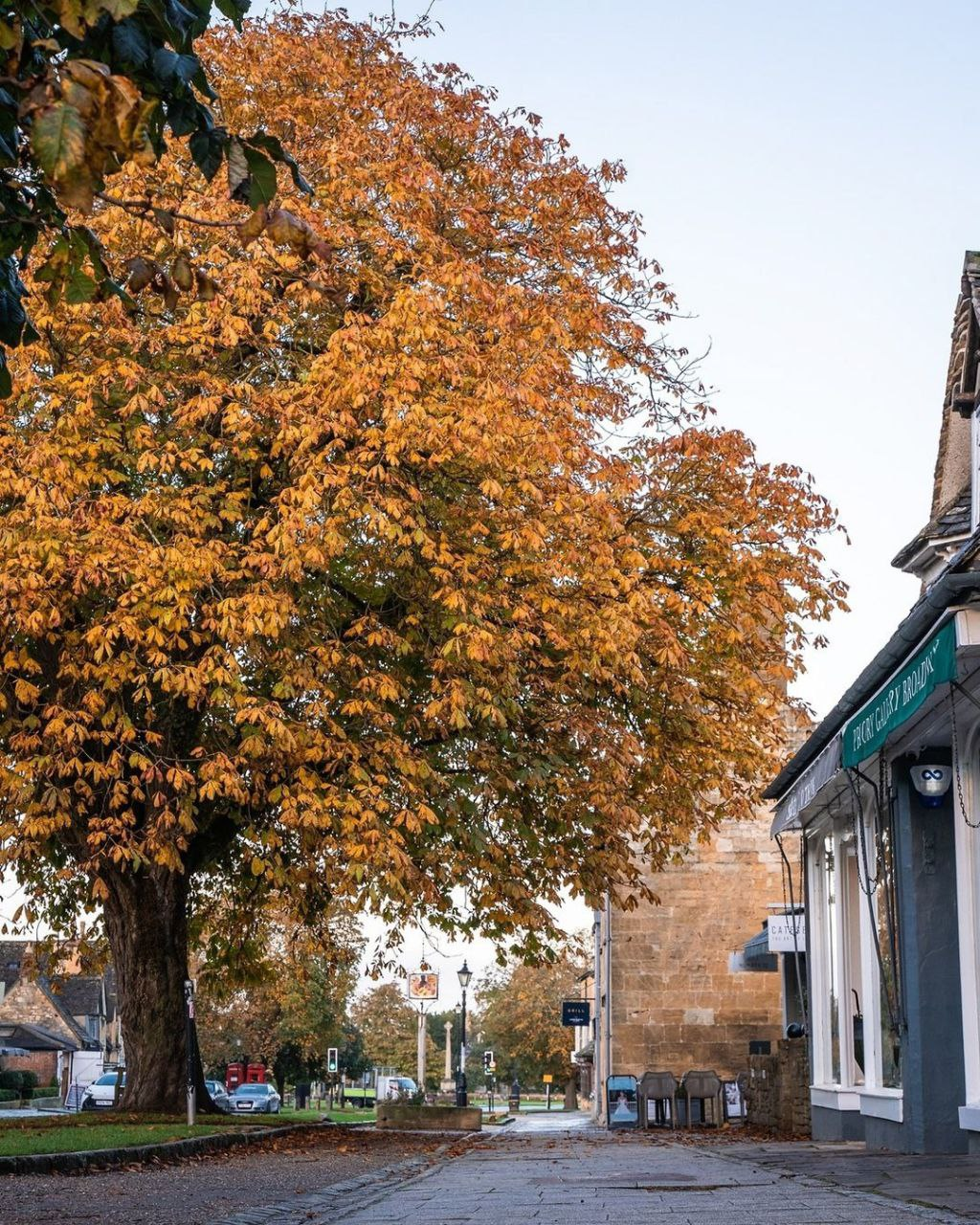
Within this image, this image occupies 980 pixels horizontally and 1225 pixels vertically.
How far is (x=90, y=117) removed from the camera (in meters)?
3.39

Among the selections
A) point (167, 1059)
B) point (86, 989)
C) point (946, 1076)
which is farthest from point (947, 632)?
point (86, 989)

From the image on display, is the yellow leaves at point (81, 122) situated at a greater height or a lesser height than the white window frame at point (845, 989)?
greater

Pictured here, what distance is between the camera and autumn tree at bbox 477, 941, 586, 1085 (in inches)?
3466

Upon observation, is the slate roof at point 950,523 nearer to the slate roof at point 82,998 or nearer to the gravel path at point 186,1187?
the gravel path at point 186,1187

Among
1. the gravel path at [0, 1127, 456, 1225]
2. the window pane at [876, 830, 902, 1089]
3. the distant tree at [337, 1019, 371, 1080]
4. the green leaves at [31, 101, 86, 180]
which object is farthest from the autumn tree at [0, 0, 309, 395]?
the distant tree at [337, 1019, 371, 1080]

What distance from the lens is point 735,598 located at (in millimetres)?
19703

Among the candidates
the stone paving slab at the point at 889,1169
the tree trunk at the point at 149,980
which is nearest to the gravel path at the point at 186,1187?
the tree trunk at the point at 149,980

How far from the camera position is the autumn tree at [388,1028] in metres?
94.9

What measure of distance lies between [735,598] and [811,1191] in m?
10.6

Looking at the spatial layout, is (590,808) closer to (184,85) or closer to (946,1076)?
(946,1076)

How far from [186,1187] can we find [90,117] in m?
10.4

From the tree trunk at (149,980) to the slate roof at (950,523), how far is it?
34.1 feet

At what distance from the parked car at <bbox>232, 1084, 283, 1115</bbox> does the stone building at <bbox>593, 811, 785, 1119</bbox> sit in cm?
2031

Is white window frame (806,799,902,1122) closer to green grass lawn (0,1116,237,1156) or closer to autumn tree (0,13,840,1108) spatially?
autumn tree (0,13,840,1108)
